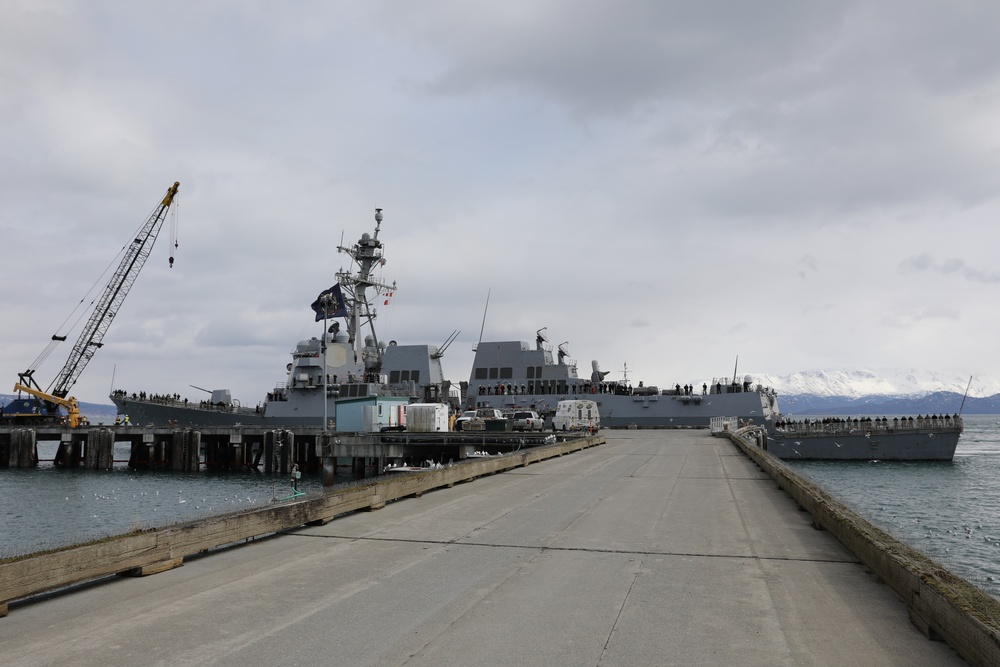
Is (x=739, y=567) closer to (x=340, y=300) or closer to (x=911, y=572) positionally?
(x=911, y=572)

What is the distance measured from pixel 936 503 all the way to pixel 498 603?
31.6m

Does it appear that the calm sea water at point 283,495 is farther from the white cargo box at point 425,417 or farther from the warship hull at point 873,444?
the white cargo box at point 425,417

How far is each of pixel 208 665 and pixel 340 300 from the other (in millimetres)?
64476

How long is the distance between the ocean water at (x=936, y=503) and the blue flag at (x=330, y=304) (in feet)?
145

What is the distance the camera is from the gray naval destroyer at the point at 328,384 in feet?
219

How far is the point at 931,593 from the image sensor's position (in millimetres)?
6188

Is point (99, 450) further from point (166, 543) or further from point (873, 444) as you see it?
point (873, 444)

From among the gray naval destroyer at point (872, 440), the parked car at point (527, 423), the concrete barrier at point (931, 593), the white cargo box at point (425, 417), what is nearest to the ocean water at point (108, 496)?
the white cargo box at point (425, 417)

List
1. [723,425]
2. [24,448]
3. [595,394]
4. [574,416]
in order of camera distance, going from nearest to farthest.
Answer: [723,425], [574,416], [24,448], [595,394]

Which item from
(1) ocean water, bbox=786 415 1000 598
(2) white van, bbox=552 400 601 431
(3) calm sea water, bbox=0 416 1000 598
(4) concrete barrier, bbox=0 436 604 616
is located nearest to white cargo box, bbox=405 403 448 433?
(3) calm sea water, bbox=0 416 1000 598

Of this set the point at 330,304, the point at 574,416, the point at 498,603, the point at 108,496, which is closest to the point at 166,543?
the point at 498,603

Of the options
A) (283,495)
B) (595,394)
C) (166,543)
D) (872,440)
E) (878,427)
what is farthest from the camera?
(595,394)


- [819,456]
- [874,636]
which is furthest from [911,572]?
[819,456]

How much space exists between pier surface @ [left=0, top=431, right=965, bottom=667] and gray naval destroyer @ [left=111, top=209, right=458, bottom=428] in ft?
182
